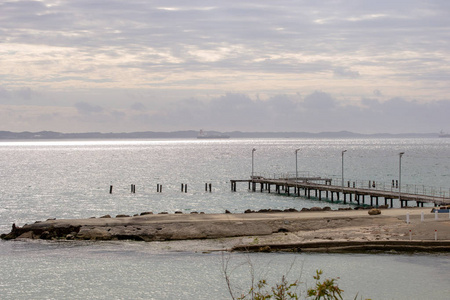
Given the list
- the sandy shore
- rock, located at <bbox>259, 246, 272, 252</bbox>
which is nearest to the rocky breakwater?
the sandy shore

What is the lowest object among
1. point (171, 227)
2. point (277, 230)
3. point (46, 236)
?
point (46, 236)

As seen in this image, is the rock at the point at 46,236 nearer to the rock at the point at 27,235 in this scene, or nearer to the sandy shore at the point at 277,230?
the sandy shore at the point at 277,230

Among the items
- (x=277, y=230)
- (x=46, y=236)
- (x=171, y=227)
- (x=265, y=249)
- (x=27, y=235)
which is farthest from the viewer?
(x=27, y=235)

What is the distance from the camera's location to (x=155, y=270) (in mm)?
33594

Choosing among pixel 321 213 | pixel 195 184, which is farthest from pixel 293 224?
pixel 195 184

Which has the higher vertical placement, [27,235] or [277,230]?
[277,230]

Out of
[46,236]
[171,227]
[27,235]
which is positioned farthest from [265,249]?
[27,235]

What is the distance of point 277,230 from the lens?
139 feet

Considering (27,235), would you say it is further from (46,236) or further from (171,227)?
(171,227)

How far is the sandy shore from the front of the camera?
1483 inches

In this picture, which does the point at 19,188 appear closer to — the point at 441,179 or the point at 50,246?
the point at 50,246

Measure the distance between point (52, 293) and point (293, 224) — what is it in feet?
62.4

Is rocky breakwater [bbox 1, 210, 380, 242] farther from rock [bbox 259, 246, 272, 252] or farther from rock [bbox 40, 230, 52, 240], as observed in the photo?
rock [bbox 259, 246, 272, 252]

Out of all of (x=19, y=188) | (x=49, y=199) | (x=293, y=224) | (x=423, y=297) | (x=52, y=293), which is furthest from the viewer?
(x=19, y=188)
